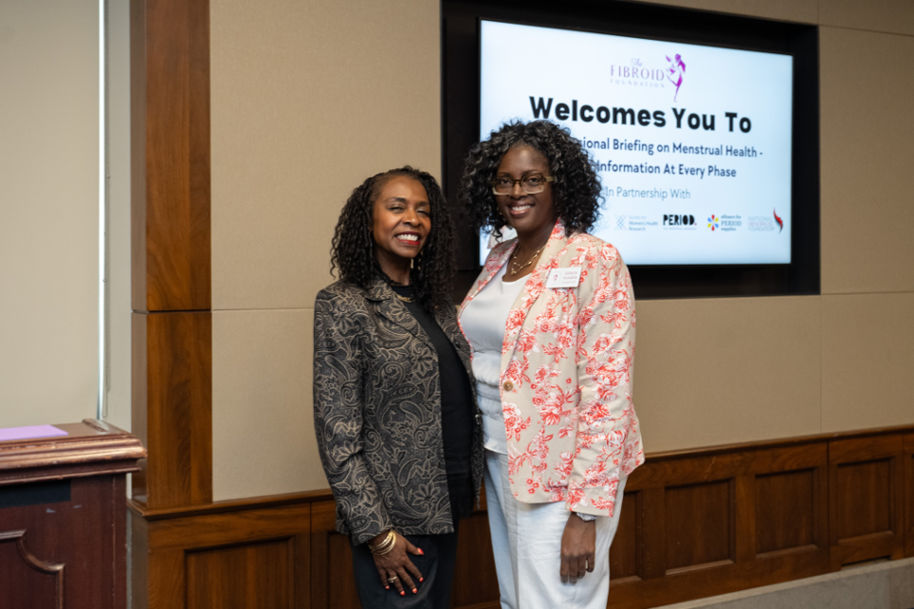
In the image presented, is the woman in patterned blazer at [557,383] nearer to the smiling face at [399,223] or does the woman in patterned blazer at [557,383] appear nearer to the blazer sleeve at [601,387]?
the blazer sleeve at [601,387]

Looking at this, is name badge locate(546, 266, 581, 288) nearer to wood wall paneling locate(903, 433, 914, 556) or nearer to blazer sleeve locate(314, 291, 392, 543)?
blazer sleeve locate(314, 291, 392, 543)

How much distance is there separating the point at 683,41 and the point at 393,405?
2267 mm

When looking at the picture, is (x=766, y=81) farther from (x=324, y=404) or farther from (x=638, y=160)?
(x=324, y=404)

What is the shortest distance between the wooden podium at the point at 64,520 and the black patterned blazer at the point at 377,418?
0.65m


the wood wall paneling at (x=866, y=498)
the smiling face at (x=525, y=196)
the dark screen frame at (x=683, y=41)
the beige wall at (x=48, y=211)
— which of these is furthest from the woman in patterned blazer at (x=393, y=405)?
the wood wall paneling at (x=866, y=498)

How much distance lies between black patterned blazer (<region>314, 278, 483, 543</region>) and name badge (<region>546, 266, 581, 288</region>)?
333 millimetres

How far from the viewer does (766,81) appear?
12.4ft

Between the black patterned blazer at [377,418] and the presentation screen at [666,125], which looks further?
the presentation screen at [666,125]

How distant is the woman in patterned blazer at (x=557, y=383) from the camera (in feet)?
6.88

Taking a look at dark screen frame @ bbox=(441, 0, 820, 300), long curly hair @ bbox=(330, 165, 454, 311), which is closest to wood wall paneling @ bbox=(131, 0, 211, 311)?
long curly hair @ bbox=(330, 165, 454, 311)

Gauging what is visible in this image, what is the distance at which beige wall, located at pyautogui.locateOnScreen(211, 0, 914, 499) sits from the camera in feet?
9.11

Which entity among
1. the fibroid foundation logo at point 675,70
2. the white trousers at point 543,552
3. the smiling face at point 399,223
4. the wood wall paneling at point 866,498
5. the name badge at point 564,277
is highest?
the fibroid foundation logo at point 675,70

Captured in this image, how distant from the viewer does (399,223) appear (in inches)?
85.6

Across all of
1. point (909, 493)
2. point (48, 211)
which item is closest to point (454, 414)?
point (48, 211)
